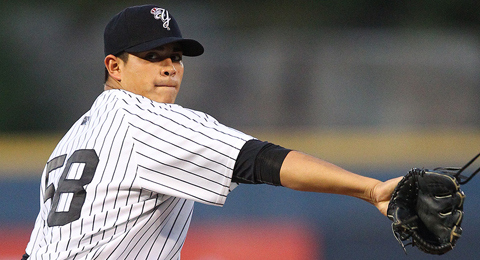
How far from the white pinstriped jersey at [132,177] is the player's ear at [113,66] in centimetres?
20

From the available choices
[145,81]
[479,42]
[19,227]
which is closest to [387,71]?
[479,42]

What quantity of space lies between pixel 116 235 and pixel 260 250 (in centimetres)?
225

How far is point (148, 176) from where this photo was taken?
123 cm

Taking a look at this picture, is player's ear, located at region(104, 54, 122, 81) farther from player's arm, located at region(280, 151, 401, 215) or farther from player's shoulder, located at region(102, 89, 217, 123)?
player's arm, located at region(280, 151, 401, 215)

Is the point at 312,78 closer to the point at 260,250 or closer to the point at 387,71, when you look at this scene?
the point at 387,71

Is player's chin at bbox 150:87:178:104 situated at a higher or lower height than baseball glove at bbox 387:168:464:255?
higher

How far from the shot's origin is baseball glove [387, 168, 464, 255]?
102cm

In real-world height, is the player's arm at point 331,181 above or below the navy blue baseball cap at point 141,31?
below

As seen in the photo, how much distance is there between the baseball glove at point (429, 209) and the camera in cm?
102

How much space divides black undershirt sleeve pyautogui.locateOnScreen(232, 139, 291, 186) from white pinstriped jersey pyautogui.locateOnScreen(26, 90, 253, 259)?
0.06ft

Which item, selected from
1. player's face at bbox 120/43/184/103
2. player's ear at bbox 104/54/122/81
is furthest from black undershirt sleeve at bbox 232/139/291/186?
player's ear at bbox 104/54/122/81

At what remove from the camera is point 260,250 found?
344 centimetres

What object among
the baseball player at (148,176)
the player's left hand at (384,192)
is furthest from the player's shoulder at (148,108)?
the player's left hand at (384,192)

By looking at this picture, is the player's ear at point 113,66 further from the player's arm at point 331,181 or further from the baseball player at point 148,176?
the player's arm at point 331,181
